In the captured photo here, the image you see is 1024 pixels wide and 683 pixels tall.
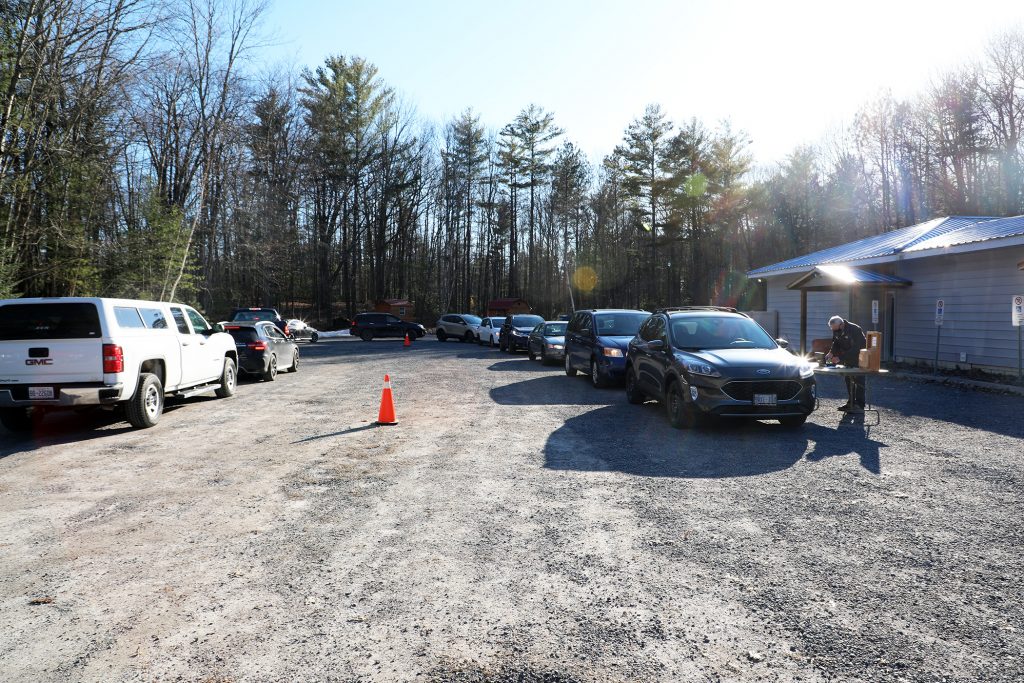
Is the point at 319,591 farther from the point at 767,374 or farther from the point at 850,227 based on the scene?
the point at 850,227

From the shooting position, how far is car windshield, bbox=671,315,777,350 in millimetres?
10516

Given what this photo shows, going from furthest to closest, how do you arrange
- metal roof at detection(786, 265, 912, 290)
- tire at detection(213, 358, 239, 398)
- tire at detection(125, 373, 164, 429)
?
1. metal roof at detection(786, 265, 912, 290)
2. tire at detection(213, 358, 239, 398)
3. tire at detection(125, 373, 164, 429)

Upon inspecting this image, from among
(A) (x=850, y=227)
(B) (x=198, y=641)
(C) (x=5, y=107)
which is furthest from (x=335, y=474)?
(A) (x=850, y=227)

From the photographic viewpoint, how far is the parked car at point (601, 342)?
587 inches

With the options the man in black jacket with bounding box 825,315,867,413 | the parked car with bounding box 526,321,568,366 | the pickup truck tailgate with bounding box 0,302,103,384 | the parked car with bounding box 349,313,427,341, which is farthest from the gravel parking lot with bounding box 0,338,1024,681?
the parked car with bounding box 349,313,427,341

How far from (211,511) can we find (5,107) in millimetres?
15563

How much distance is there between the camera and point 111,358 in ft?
30.4

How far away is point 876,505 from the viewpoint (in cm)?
592

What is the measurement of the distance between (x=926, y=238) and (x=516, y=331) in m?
13.9

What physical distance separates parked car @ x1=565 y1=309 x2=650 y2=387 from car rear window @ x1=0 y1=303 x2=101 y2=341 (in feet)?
31.0

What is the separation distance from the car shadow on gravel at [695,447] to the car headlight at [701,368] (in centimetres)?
82

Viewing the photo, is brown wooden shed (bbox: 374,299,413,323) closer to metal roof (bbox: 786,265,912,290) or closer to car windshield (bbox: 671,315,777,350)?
metal roof (bbox: 786,265,912,290)

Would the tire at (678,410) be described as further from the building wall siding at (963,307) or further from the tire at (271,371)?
the tire at (271,371)

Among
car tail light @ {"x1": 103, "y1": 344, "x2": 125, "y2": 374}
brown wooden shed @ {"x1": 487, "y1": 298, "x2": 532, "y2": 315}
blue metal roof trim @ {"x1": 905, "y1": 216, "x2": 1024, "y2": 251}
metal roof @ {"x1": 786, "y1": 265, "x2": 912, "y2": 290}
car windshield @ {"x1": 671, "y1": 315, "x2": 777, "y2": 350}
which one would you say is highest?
blue metal roof trim @ {"x1": 905, "y1": 216, "x2": 1024, "y2": 251}
